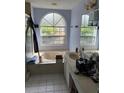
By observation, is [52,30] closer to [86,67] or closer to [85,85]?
[86,67]

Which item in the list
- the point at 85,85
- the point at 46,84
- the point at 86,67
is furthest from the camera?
the point at 46,84

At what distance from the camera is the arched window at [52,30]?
12.4 feet

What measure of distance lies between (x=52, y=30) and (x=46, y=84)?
59.0 inches

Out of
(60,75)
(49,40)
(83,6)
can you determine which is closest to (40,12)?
(49,40)

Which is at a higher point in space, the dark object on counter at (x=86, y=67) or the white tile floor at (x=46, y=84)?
the dark object on counter at (x=86, y=67)

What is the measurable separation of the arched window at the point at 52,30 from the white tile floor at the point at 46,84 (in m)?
0.89

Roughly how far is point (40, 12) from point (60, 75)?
5.81 feet

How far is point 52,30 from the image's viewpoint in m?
3.79

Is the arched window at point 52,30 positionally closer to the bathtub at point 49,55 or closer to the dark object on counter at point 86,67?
the bathtub at point 49,55

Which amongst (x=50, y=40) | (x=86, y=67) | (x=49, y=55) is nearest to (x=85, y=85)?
(x=86, y=67)

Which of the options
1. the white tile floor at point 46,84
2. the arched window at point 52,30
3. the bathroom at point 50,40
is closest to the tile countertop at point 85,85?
the white tile floor at point 46,84
